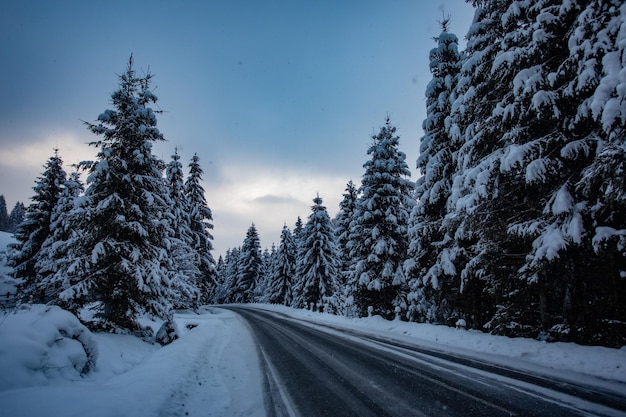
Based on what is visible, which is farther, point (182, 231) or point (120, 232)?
point (182, 231)

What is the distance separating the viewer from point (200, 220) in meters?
33.5

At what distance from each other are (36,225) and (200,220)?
534 inches

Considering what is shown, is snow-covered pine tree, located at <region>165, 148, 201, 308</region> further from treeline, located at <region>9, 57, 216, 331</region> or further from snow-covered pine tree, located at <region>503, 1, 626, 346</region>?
snow-covered pine tree, located at <region>503, 1, 626, 346</region>

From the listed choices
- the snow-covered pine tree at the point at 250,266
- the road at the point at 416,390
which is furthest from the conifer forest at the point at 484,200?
the snow-covered pine tree at the point at 250,266

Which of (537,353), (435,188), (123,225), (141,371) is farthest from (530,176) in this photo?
(123,225)

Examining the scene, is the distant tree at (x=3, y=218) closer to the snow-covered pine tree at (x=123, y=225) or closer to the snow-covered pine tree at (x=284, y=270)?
the snow-covered pine tree at (x=284, y=270)

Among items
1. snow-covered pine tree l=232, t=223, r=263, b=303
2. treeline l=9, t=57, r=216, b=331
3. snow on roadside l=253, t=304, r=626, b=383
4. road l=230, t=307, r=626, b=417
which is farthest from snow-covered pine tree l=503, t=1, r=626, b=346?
snow-covered pine tree l=232, t=223, r=263, b=303

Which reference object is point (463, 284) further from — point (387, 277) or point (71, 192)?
point (71, 192)

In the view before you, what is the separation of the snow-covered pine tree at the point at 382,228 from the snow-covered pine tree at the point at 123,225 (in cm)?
1120

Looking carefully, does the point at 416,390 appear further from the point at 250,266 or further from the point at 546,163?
the point at 250,266

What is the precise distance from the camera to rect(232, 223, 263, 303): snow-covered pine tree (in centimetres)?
5159

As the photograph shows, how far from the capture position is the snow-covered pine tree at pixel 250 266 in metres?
51.6

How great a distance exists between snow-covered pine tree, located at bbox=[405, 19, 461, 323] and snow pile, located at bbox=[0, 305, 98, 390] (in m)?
11.8

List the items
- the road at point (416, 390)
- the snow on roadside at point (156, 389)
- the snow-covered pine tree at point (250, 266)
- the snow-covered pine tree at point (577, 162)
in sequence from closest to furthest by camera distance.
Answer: the snow on roadside at point (156, 389) → the road at point (416, 390) → the snow-covered pine tree at point (577, 162) → the snow-covered pine tree at point (250, 266)
